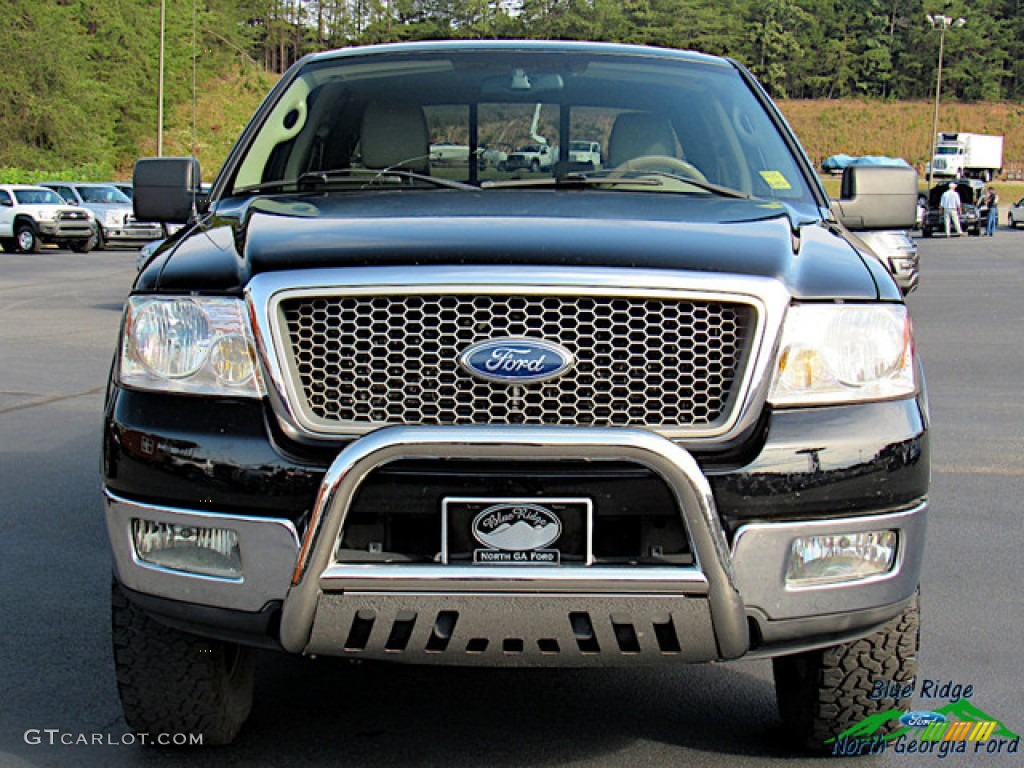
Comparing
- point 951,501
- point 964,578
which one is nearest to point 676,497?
point 964,578

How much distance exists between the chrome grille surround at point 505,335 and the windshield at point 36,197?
32.7 m

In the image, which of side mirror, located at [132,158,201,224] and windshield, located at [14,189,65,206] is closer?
side mirror, located at [132,158,201,224]

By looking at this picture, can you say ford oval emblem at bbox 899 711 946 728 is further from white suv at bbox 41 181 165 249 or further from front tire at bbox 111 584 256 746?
white suv at bbox 41 181 165 249

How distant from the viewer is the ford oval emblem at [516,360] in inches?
116

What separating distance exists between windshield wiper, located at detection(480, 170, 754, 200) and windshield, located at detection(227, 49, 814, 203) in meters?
0.03

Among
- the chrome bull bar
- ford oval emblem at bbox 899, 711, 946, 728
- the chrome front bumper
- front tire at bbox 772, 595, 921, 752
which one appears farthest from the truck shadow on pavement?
the chrome bull bar

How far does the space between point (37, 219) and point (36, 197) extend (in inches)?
33.4

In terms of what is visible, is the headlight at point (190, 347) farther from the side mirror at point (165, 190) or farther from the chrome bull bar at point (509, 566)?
the side mirror at point (165, 190)

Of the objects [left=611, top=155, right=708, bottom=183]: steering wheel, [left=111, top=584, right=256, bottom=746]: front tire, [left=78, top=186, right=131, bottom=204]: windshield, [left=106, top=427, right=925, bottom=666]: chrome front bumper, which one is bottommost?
[left=78, top=186, right=131, bottom=204]: windshield

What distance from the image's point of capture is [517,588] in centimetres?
281

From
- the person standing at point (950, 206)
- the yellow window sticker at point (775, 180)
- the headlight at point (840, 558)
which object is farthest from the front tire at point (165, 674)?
the person standing at point (950, 206)

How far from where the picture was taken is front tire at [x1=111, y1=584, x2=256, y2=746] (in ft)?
10.8

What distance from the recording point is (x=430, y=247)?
3064 millimetres

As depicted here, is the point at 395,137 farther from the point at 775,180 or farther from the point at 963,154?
the point at 963,154
